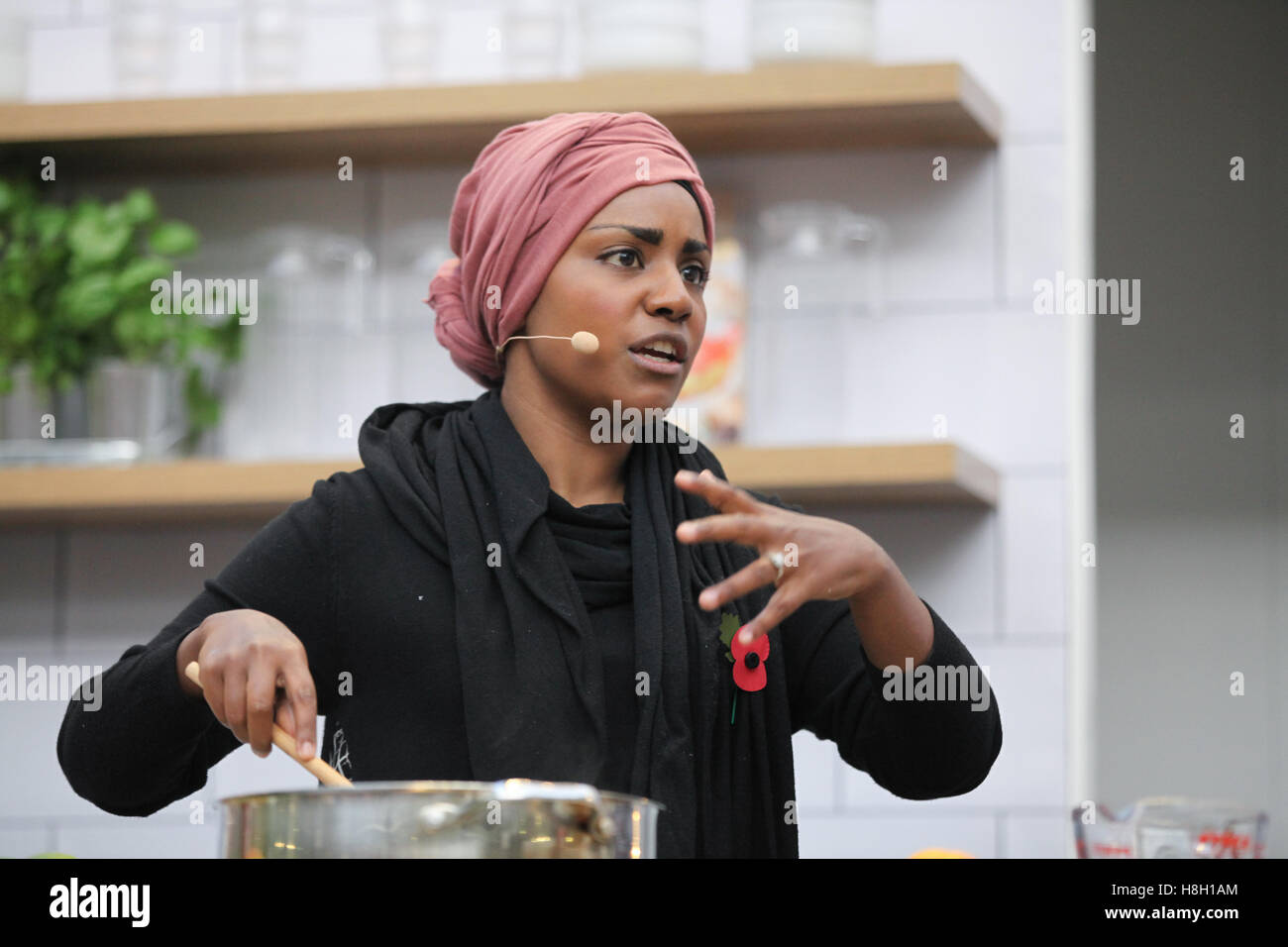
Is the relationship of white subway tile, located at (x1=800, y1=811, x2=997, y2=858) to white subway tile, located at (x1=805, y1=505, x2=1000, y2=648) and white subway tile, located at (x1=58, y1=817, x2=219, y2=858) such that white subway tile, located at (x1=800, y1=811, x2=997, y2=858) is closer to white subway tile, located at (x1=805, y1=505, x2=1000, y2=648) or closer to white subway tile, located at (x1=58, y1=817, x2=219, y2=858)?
white subway tile, located at (x1=805, y1=505, x2=1000, y2=648)

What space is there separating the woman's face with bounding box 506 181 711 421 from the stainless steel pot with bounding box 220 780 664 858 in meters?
0.46

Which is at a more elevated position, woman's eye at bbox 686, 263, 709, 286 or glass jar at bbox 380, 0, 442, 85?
glass jar at bbox 380, 0, 442, 85

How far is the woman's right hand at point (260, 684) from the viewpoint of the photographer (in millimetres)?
848

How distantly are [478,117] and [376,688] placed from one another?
39.7 inches

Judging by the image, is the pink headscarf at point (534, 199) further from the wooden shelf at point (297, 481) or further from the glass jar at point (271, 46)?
the glass jar at point (271, 46)

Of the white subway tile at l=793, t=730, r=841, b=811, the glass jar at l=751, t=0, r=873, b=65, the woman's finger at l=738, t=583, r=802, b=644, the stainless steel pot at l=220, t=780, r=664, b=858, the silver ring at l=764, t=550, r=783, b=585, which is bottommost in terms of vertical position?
the white subway tile at l=793, t=730, r=841, b=811

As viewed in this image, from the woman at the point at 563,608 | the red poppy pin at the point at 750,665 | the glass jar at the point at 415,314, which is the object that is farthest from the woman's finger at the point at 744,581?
the glass jar at the point at 415,314

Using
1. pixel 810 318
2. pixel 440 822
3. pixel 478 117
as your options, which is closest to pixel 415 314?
pixel 478 117

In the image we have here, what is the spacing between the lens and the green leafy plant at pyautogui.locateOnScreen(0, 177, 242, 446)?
1.97 metres

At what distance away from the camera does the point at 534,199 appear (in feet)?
3.74

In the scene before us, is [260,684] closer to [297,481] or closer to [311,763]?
[311,763]

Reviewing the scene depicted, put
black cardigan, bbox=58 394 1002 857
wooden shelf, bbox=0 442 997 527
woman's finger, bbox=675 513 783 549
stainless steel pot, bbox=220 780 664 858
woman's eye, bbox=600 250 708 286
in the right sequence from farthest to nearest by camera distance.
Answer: wooden shelf, bbox=0 442 997 527 → woman's eye, bbox=600 250 708 286 → black cardigan, bbox=58 394 1002 857 → woman's finger, bbox=675 513 783 549 → stainless steel pot, bbox=220 780 664 858

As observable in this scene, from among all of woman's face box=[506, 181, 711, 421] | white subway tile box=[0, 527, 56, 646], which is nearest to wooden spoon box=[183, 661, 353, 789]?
woman's face box=[506, 181, 711, 421]

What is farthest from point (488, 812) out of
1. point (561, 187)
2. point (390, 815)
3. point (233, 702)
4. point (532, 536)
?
point (561, 187)
